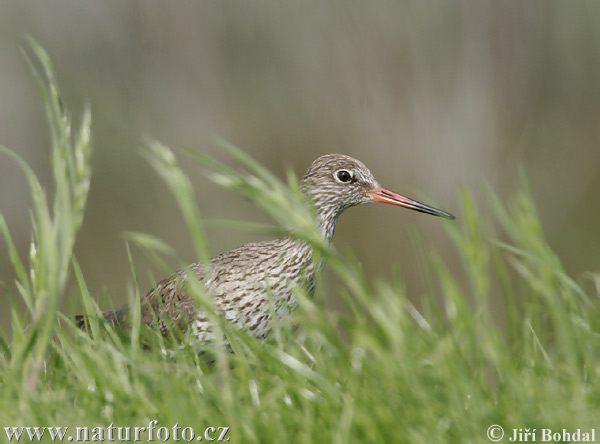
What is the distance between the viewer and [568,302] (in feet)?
11.1

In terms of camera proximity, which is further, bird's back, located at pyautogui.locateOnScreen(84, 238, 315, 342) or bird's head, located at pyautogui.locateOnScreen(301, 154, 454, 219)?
bird's head, located at pyautogui.locateOnScreen(301, 154, 454, 219)

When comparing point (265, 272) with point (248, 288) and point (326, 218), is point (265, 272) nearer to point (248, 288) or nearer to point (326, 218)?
point (248, 288)

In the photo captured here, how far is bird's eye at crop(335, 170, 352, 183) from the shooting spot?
6527mm

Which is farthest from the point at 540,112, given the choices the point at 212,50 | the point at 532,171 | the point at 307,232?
the point at 307,232

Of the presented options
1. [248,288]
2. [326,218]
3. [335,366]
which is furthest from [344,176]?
[335,366]

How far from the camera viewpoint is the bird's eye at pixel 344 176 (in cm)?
653

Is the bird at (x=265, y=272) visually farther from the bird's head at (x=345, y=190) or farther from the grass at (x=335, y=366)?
the grass at (x=335, y=366)

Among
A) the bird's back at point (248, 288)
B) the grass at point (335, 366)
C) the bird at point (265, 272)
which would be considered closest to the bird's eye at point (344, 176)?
the bird at point (265, 272)

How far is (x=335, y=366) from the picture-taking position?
3.21 m

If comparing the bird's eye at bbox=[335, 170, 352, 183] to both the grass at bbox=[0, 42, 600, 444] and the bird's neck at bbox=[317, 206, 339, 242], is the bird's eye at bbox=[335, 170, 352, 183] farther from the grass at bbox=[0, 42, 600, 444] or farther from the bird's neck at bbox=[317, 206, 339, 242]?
the grass at bbox=[0, 42, 600, 444]

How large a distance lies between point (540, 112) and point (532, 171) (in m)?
0.81

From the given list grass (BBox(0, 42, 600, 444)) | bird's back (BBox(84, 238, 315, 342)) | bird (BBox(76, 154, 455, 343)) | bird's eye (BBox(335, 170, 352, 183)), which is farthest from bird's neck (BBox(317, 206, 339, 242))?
grass (BBox(0, 42, 600, 444))

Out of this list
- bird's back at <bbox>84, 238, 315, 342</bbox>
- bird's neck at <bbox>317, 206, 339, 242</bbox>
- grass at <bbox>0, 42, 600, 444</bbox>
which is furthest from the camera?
bird's neck at <bbox>317, 206, 339, 242</bbox>

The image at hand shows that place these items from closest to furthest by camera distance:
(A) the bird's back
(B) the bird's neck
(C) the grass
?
1. (C) the grass
2. (A) the bird's back
3. (B) the bird's neck
